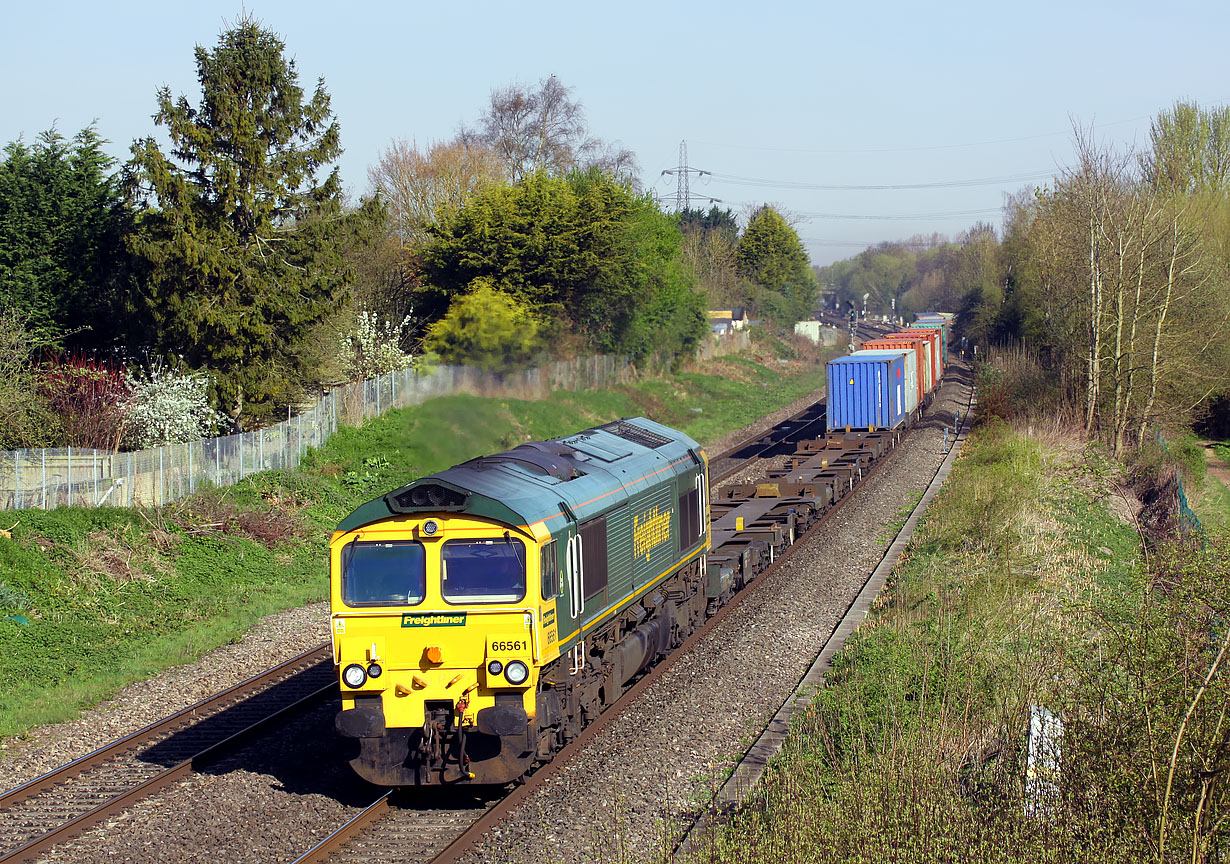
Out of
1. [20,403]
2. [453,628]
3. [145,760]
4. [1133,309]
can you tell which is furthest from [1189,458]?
[20,403]

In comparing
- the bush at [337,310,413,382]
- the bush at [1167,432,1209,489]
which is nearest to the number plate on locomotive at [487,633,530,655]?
the bush at [337,310,413,382]

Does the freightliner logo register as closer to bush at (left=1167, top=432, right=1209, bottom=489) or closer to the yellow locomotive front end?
the yellow locomotive front end

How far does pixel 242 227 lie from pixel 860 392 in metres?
17.8

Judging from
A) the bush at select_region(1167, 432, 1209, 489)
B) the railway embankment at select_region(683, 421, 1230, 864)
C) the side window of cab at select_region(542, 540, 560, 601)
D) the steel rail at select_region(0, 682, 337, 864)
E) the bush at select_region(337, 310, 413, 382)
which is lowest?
the steel rail at select_region(0, 682, 337, 864)

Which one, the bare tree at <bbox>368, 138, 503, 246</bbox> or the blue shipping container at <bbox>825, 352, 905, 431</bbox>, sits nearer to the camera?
the blue shipping container at <bbox>825, 352, 905, 431</bbox>

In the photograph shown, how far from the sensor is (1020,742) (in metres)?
8.84

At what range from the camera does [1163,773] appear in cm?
682

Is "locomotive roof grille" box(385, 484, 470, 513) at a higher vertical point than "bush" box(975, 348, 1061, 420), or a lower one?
higher

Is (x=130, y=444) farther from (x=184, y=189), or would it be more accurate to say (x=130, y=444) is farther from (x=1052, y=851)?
(x=1052, y=851)

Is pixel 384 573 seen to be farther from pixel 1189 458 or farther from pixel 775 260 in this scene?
pixel 775 260

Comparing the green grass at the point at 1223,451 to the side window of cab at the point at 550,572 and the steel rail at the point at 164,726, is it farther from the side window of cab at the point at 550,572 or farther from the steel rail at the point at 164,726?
the side window of cab at the point at 550,572

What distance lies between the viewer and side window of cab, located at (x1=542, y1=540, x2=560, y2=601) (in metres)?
9.77

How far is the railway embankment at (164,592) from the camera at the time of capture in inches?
527

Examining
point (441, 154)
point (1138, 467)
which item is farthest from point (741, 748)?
point (441, 154)
